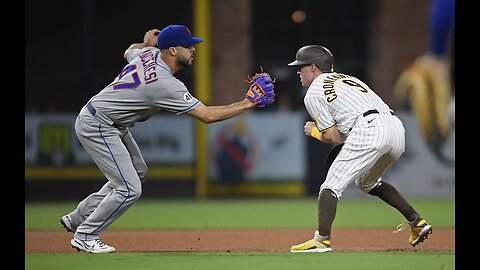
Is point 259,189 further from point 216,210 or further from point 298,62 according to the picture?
point 298,62

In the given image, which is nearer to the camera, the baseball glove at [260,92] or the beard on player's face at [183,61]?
the baseball glove at [260,92]

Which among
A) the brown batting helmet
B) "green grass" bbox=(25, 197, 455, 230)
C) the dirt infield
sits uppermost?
the brown batting helmet

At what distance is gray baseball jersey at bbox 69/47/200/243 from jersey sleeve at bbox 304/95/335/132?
42.4 inches

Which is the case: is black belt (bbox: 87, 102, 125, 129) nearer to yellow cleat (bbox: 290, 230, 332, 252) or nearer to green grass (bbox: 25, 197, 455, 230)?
yellow cleat (bbox: 290, 230, 332, 252)

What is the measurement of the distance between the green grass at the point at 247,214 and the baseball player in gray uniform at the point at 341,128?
4.13 metres

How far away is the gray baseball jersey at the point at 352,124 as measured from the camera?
29.1 ft

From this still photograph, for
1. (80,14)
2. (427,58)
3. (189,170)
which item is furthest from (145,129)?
(427,58)

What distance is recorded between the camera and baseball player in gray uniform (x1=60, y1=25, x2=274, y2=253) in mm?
9016

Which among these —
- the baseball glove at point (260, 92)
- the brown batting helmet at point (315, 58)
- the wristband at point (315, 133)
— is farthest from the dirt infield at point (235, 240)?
the brown batting helmet at point (315, 58)

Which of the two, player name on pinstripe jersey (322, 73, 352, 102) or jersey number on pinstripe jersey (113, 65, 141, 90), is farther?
jersey number on pinstripe jersey (113, 65, 141, 90)

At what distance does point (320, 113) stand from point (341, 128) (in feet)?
Result: 1.09

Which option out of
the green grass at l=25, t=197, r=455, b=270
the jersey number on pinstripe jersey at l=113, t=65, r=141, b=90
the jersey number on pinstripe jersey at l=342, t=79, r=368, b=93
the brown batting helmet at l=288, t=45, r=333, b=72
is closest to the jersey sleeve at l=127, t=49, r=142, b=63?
the jersey number on pinstripe jersey at l=113, t=65, r=141, b=90

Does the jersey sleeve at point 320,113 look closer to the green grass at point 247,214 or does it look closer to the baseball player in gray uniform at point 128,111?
the baseball player in gray uniform at point 128,111

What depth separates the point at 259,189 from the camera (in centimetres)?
1883
